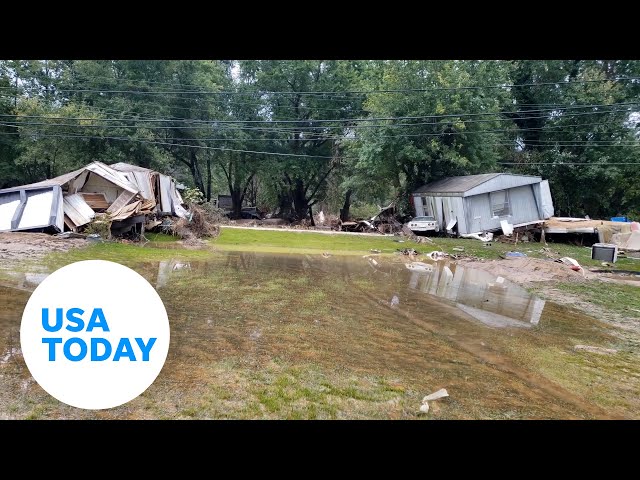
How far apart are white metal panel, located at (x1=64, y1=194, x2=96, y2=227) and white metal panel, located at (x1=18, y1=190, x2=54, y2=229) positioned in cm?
79

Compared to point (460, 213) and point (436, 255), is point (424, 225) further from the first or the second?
point (436, 255)

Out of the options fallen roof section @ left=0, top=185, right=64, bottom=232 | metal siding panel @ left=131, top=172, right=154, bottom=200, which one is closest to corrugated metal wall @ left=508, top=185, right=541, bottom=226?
metal siding panel @ left=131, top=172, right=154, bottom=200

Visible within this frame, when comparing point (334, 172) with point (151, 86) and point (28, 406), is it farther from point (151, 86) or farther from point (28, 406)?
point (28, 406)

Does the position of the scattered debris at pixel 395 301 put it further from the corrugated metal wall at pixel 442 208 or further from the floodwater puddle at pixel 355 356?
the corrugated metal wall at pixel 442 208

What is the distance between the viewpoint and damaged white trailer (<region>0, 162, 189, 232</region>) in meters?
15.9

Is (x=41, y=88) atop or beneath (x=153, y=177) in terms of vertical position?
atop

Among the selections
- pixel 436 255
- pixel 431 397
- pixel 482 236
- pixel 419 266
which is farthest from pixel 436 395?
pixel 482 236

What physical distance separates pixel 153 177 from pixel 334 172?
16946 mm

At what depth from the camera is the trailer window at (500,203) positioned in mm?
24234

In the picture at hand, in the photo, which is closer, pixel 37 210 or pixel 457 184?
pixel 37 210

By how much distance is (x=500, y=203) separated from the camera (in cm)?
2442

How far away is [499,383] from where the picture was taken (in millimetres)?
5254

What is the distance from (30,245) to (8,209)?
3.64 metres
